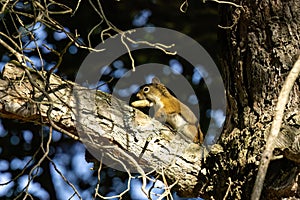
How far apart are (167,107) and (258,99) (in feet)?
4.08

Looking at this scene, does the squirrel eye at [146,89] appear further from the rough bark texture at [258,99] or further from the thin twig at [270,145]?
the thin twig at [270,145]

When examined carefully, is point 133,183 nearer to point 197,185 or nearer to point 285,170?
point 197,185

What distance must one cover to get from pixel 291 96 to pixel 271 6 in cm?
25

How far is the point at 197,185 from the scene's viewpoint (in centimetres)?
178

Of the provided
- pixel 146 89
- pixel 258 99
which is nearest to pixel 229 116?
pixel 258 99

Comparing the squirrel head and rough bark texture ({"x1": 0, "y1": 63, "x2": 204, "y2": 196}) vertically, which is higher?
the squirrel head

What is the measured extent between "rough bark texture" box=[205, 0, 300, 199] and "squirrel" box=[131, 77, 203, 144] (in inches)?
29.5

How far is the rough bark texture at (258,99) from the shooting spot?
162 cm

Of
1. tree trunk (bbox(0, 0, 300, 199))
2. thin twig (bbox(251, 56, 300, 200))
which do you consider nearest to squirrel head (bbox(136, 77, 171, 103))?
tree trunk (bbox(0, 0, 300, 199))

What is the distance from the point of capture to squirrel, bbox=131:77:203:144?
2614 mm

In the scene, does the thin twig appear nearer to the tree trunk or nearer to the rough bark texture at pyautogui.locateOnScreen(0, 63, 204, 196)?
the tree trunk

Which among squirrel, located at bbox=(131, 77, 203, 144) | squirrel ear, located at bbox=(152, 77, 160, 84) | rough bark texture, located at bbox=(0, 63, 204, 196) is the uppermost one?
squirrel ear, located at bbox=(152, 77, 160, 84)

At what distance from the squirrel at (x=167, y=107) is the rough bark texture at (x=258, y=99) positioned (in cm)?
75

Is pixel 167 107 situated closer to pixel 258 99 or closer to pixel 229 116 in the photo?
pixel 229 116
